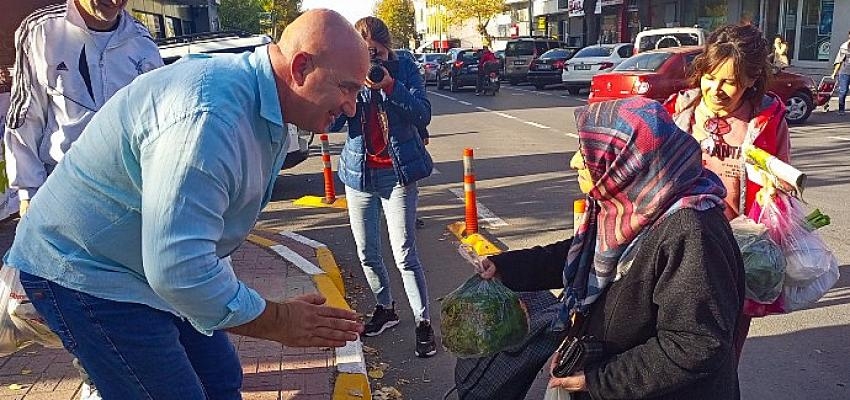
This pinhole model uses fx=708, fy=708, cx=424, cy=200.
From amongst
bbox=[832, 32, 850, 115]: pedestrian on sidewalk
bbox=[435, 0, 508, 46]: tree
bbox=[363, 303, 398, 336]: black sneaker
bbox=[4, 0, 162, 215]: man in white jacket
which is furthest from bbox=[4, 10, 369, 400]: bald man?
bbox=[435, 0, 508, 46]: tree

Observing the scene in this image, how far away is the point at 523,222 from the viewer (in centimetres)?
737

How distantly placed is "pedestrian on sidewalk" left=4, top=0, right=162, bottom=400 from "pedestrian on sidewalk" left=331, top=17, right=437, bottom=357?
4.07 feet

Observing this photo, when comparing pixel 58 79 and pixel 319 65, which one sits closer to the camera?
pixel 319 65

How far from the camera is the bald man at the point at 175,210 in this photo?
1.64m

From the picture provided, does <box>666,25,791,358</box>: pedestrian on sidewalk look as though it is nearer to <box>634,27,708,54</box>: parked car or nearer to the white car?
<box>634,27,708,54</box>: parked car

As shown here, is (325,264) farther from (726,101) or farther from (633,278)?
(633,278)

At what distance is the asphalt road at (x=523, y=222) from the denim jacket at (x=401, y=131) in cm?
115

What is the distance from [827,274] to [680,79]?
1141 cm

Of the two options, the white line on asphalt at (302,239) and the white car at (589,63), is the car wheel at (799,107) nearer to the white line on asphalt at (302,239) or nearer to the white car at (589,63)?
the white car at (589,63)

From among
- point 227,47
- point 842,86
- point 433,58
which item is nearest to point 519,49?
point 433,58

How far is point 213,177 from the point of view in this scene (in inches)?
63.9

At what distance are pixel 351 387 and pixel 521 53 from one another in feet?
81.4

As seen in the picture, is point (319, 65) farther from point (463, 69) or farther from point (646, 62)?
point (463, 69)

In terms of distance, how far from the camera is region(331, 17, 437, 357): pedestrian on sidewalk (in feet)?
13.0
